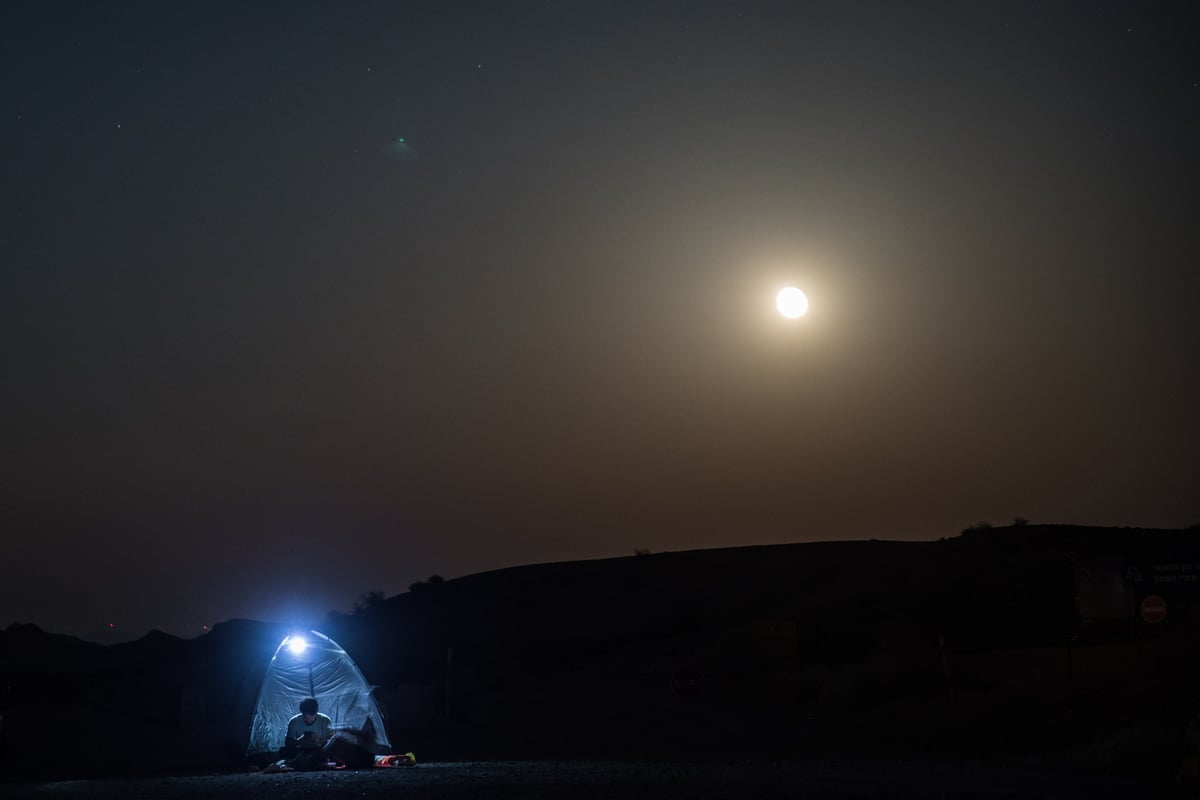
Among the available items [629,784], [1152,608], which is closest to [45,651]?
[1152,608]

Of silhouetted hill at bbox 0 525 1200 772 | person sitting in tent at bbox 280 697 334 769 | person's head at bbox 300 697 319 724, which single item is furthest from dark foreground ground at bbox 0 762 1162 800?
silhouetted hill at bbox 0 525 1200 772

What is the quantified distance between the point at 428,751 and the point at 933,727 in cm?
1177

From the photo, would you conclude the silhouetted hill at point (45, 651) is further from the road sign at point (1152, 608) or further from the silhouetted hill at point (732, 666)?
the road sign at point (1152, 608)

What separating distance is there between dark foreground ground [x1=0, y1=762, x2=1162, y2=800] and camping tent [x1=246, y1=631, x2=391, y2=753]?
470 centimetres

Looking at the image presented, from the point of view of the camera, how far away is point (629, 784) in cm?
1933

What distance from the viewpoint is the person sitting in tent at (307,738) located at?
24047 mm

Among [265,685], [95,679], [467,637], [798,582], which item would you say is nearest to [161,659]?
[95,679]

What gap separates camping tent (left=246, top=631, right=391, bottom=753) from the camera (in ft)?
94.1

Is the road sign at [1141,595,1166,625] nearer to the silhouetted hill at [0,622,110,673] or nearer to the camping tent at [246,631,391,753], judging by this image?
the camping tent at [246,631,391,753]

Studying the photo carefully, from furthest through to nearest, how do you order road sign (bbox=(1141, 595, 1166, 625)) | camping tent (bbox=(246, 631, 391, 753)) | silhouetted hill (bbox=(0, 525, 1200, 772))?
road sign (bbox=(1141, 595, 1166, 625))
camping tent (bbox=(246, 631, 391, 753))
silhouetted hill (bbox=(0, 525, 1200, 772))

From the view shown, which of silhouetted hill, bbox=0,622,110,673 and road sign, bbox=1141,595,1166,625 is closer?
road sign, bbox=1141,595,1166,625

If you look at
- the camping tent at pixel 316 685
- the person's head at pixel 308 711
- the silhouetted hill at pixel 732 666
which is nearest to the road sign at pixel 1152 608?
the silhouetted hill at pixel 732 666

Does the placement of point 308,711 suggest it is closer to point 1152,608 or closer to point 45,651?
point 1152,608

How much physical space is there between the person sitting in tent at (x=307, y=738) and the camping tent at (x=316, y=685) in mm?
3788
